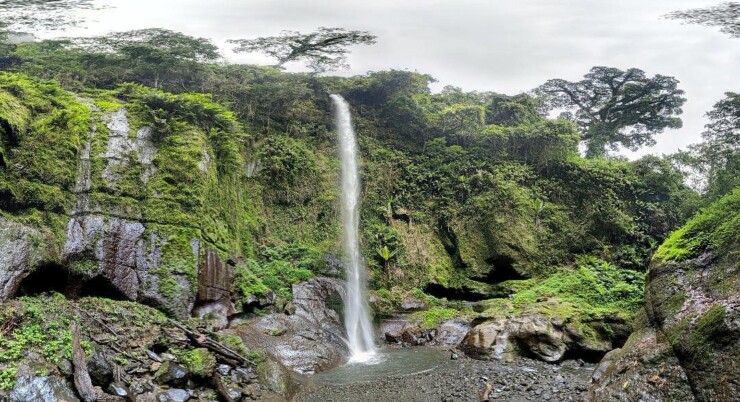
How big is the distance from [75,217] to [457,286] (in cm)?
1303

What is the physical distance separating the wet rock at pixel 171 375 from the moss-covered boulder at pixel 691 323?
6098 mm

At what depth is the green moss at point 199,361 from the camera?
6.49m

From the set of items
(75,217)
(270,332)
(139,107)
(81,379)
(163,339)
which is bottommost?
(270,332)

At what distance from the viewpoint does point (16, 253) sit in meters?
7.30

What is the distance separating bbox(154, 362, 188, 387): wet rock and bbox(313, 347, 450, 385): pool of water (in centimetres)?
298

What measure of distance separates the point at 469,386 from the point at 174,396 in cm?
520

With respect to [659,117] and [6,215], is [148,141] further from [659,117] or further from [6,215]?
[659,117]

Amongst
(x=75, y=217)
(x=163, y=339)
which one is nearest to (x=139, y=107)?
(x=75, y=217)

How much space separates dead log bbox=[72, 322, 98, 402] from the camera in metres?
4.91

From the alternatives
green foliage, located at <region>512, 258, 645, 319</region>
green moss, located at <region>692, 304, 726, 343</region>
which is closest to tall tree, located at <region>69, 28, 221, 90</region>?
green foliage, located at <region>512, 258, 645, 319</region>

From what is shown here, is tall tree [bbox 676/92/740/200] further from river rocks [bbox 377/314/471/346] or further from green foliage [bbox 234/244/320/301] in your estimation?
green foliage [bbox 234/244/320/301]

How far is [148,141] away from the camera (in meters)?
11.2

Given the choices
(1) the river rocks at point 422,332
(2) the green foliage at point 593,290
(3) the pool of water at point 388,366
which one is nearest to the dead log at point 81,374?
(3) the pool of water at point 388,366

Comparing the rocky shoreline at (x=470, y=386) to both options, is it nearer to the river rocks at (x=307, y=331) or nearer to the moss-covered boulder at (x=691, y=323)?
the river rocks at (x=307, y=331)
